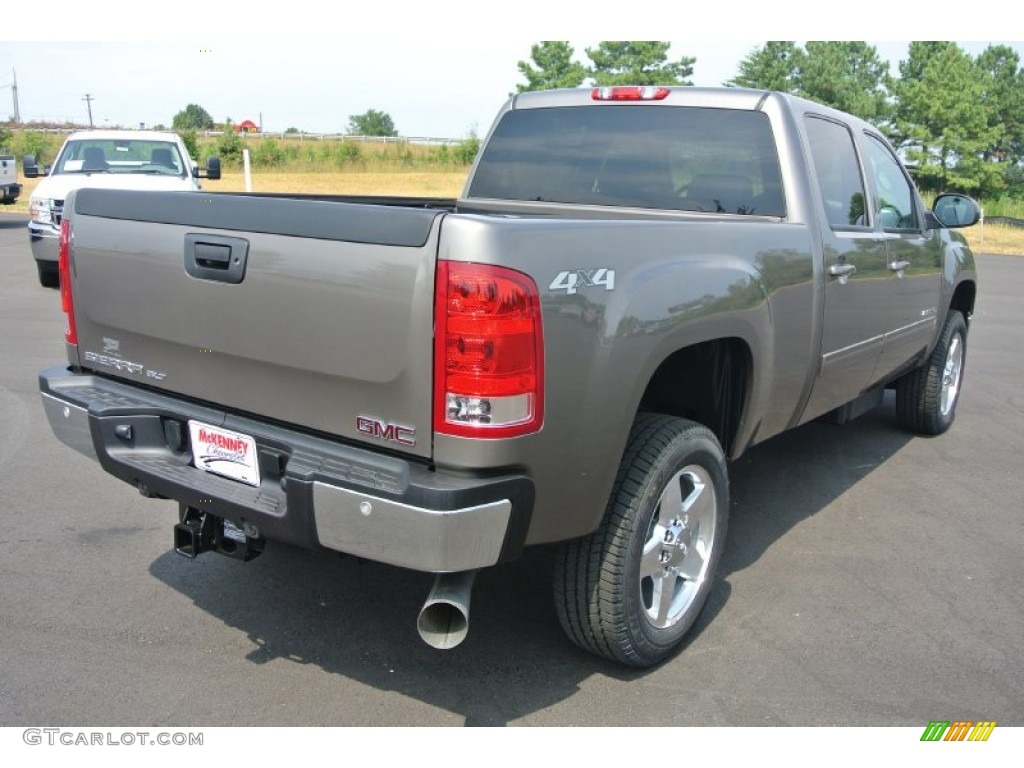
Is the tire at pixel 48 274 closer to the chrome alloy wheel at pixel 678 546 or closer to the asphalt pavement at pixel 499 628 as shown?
the asphalt pavement at pixel 499 628

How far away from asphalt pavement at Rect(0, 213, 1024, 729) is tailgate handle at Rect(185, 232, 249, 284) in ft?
3.65

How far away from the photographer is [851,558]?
4301 mm

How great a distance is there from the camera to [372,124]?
11394 centimetres

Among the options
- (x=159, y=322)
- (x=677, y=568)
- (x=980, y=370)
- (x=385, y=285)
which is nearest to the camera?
(x=385, y=285)

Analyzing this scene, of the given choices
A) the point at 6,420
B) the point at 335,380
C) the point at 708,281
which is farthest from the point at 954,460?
the point at 6,420

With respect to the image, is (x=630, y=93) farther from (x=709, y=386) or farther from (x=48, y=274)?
(x=48, y=274)

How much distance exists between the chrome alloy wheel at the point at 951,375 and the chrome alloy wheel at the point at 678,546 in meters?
3.44

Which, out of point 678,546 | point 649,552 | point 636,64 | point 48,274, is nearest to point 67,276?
point 649,552

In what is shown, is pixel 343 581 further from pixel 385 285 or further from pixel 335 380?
pixel 385 285

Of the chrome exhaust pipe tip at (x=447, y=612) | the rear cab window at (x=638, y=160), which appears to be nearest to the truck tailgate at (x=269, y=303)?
the chrome exhaust pipe tip at (x=447, y=612)

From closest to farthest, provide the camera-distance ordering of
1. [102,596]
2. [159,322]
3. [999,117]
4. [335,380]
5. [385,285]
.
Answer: [385,285] < [335,380] < [159,322] < [102,596] < [999,117]

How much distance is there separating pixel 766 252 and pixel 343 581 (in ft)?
7.00

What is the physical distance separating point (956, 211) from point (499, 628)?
12.6 feet

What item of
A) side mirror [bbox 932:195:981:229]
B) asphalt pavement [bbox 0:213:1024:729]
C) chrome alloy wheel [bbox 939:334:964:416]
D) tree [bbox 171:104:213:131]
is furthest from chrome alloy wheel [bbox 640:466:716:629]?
tree [bbox 171:104:213:131]
